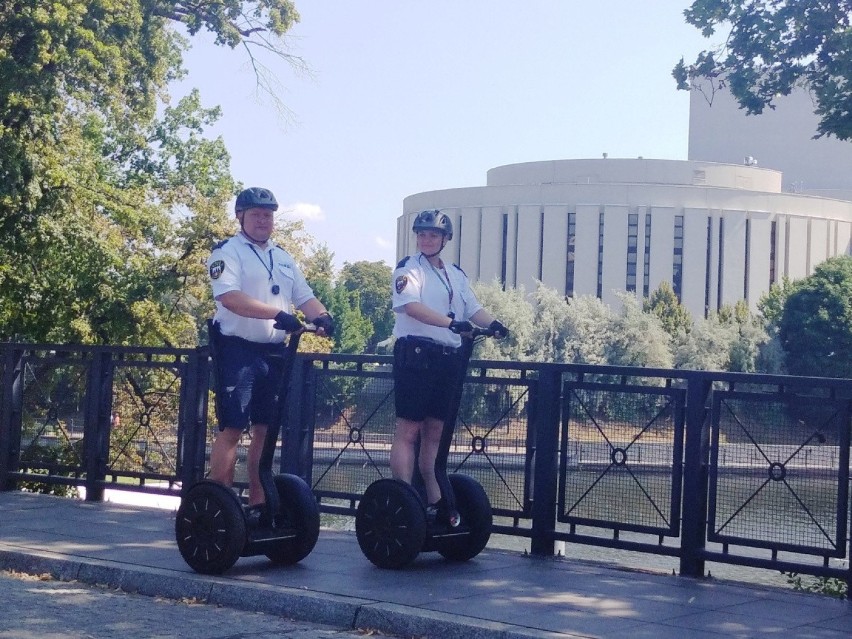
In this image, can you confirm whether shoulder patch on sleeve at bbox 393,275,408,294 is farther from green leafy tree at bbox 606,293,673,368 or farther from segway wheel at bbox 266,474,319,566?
green leafy tree at bbox 606,293,673,368

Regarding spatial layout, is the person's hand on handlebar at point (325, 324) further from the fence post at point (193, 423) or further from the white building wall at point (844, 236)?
the white building wall at point (844, 236)

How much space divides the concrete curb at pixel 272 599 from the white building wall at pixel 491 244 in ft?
287

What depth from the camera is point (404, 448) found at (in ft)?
23.1

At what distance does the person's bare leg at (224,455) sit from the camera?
6773mm

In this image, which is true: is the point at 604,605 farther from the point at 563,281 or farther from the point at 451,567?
the point at 563,281

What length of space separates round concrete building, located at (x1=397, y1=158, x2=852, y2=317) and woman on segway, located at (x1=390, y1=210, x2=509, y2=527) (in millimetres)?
81900

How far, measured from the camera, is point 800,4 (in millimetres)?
12008

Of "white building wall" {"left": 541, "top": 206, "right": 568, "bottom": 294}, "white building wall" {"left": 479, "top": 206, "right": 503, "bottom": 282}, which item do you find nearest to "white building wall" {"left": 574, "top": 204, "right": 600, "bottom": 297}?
"white building wall" {"left": 541, "top": 206, "right": 568, "bottom": 294}

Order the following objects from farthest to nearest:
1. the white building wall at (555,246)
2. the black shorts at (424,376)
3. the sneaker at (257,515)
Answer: the white building wall at (555,246), the black shorts at (424,376), the sneaker at (257,515)

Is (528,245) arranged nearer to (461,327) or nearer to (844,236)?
(844,236)

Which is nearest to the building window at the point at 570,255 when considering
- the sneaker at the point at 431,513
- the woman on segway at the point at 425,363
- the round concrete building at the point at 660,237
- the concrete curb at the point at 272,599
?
the round concrete building at the point at 660,237

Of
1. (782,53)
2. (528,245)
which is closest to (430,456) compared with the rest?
(782,53)

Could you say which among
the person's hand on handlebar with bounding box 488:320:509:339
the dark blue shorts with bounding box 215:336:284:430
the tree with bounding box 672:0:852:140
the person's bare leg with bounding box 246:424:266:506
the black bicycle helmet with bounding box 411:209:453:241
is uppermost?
the tree with bounding box 672:0:852:140

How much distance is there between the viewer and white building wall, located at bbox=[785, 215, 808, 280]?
90812mm
